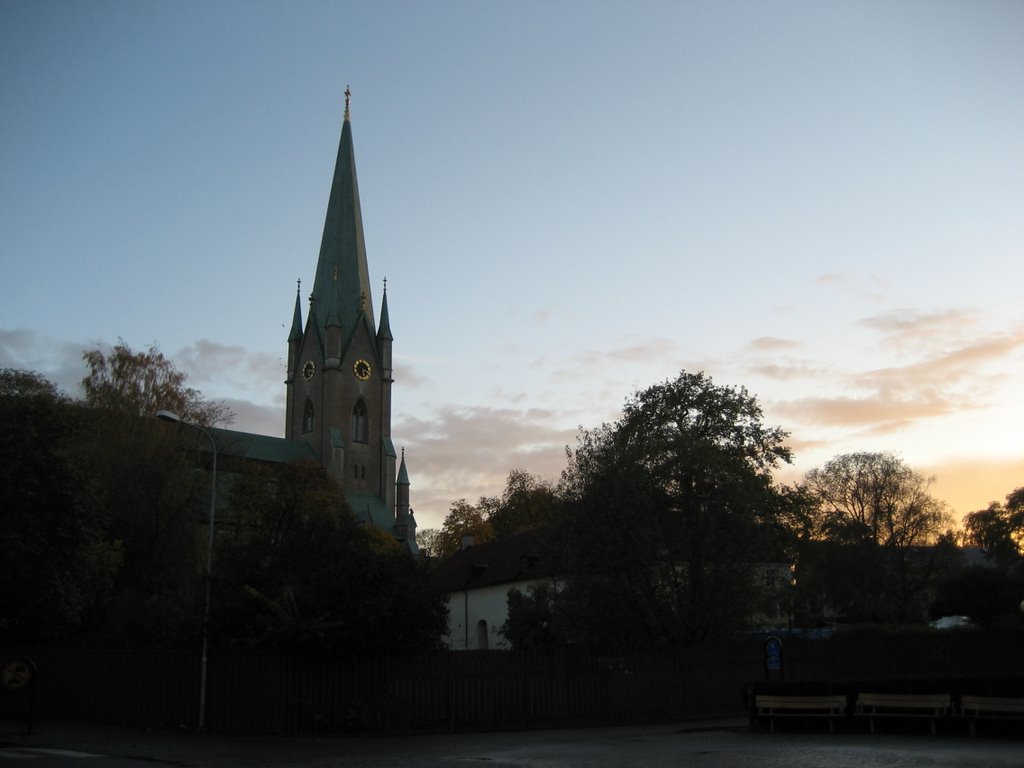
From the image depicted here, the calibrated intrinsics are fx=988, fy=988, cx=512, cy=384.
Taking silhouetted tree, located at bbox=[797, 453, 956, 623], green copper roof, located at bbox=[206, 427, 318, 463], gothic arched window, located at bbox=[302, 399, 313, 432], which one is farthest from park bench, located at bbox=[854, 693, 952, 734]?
gothic arched window, located at bbox=[302, 399, 313, 432]

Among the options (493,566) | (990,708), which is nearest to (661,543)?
(990,708)

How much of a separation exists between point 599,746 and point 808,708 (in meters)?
5.34

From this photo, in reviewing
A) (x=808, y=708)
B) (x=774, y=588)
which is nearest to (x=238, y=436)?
(x=774, y=588)

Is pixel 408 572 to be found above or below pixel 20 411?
below

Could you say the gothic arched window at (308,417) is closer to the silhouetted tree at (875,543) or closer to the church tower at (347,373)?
the church tower at (347,373)

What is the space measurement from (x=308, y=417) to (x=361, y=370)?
6949 mm

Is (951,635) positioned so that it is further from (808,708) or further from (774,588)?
(808,708)

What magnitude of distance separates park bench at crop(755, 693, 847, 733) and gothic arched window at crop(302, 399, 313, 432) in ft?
253

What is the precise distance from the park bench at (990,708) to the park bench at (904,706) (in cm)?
42

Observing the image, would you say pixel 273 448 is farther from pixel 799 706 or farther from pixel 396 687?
pixel 799 706

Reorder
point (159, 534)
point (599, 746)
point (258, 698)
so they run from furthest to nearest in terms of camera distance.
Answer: point (159, 534), point (258, 698), point (599, 746)

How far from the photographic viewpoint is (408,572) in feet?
84.1

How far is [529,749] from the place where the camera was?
65.4 ft

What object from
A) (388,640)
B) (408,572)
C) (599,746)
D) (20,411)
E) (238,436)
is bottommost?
(599,746)
